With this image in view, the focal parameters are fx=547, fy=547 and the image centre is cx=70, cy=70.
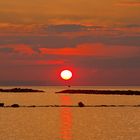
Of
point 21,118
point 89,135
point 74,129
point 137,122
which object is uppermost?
point 21,118

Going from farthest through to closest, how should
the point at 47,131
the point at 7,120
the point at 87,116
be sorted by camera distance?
the point at 87,116 < the point at 7,120 < the point at 47,131

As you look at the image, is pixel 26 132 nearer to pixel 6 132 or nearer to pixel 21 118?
pixel 6 132

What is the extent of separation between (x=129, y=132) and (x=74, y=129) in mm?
7507

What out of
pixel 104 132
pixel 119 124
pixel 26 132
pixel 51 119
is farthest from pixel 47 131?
pixel 51 119

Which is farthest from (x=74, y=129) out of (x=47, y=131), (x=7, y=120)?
(x=7, y=120)

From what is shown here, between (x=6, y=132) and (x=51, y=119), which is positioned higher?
(x=51, y=119)

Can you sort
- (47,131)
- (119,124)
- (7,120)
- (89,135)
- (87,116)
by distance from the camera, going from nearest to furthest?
(89,135), (47,131), (119,124), (7,120), (87,116)

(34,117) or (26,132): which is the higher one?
(34,117)

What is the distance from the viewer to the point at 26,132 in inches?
2461

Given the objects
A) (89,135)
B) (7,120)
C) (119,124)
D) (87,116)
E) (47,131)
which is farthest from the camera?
(87,116)

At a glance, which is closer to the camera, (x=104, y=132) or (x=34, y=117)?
(x=104, y=132)

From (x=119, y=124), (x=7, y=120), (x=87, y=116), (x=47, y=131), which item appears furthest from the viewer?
(x=87, y=116)

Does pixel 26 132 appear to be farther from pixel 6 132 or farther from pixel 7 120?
pixel 7 120

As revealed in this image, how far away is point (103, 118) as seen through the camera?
84.7m
